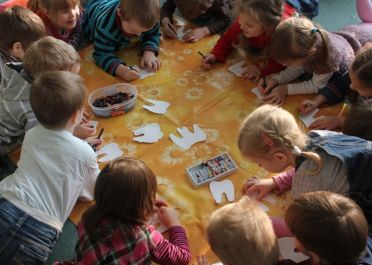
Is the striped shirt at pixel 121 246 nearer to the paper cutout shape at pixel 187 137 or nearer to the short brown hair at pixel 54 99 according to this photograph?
the short brown hair at pixel 54 99

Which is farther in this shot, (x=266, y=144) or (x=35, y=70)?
(x=35, y=70)

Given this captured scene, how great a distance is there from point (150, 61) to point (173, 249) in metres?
1.09

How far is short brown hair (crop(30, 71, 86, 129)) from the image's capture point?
1.42m

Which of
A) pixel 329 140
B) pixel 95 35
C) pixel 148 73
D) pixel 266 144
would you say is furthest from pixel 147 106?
pixel 329 140

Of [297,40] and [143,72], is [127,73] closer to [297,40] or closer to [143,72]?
[143,72]

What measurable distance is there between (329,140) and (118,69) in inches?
45.7

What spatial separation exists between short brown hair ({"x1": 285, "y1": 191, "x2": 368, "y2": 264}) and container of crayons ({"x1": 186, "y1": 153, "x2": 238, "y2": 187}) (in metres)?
0.58

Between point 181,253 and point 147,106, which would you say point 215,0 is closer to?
point 147,106

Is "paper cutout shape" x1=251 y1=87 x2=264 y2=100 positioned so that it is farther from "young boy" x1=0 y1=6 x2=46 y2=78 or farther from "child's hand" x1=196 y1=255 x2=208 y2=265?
"young boy" x1=0 y1=6 x2=46 y2=78

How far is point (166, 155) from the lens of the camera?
1.76m

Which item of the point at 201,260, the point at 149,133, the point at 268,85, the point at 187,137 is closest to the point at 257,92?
the point at 268,85

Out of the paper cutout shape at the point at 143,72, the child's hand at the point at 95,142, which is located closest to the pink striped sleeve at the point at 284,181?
the child's hand at the point at 95,142

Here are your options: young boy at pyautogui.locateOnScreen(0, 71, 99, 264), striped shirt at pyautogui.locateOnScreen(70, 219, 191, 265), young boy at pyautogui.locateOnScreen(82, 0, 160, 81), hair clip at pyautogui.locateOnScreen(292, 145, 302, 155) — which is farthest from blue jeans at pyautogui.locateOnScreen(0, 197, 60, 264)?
young boy at pyautogui.locateOnScreen(82, 0, 160, 81)

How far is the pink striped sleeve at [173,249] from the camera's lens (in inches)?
50.9
